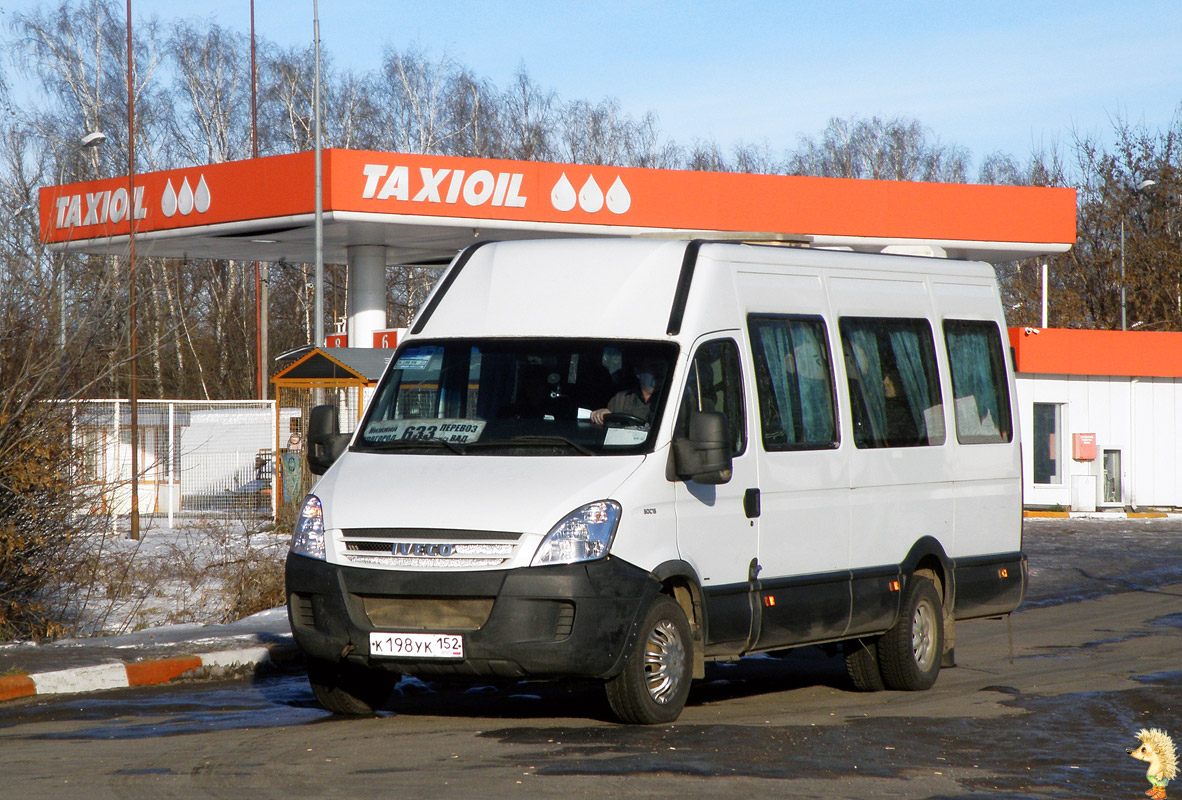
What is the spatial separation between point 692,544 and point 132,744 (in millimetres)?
2968

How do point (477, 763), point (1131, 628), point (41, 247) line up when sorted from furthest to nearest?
point (1131, 628) < point (41, 247) < point (477, 763)

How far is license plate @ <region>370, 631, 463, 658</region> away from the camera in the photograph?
7.42 metres

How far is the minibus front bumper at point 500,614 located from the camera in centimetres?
736

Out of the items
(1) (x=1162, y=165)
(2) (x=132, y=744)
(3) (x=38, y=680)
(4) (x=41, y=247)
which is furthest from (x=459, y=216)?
(1) (x=1162, y=165)

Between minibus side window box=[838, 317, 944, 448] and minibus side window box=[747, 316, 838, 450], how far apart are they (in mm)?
259

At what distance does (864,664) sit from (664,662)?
2364 millimetres

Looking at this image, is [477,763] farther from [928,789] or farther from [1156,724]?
[1156,724]

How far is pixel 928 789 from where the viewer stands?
6.59 metres

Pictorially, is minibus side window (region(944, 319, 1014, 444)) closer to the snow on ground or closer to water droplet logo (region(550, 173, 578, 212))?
the snow on ground

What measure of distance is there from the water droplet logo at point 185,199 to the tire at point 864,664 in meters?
21.2

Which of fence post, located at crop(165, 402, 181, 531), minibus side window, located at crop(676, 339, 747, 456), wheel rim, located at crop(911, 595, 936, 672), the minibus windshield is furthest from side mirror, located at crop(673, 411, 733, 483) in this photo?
fence post, located at crop(165, 402, 181, 531)

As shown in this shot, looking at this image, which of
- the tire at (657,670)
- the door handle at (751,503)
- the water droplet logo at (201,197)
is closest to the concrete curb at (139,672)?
the tire at (657,670)

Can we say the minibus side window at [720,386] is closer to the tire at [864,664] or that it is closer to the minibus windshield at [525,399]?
the minibus windshield at [525,399]

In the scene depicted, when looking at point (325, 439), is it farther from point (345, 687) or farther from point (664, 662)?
point (664, 662)
